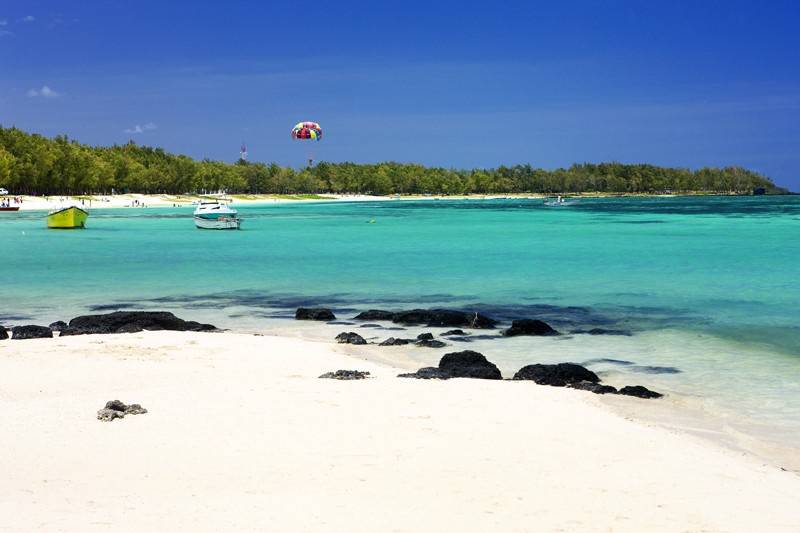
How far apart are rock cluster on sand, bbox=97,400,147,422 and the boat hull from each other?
67.5 metres

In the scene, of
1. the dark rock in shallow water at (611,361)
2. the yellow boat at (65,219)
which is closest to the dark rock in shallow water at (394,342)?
the dark rock in shallow water at (611,361)

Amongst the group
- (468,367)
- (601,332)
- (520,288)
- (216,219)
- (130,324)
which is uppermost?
(468,367)

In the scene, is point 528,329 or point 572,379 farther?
point 528,329

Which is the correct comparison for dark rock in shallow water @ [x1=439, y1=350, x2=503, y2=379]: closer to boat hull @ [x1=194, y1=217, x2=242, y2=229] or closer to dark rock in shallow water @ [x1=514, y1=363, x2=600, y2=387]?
dark rock in shallow water @ [x1=514, y1=363, x2=600, y2=387]

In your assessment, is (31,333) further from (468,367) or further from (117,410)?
(468,367)

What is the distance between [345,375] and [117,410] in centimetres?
372

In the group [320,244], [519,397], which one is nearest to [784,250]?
[320,244]

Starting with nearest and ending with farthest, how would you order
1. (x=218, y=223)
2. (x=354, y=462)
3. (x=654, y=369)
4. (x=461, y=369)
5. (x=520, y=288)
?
(x=354, y=462) < (x=461, y=369) < (x=654, y=369) < (x=520, y=288) < (x=218, y=223)

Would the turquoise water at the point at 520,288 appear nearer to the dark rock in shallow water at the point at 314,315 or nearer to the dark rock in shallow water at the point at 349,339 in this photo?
the dark rock in shallow water at the point at 314,315

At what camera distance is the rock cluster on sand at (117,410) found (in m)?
9.95

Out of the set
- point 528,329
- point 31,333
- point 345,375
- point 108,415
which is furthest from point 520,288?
point 108,415

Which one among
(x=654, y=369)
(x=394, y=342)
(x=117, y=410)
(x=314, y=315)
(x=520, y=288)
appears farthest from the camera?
(x=520, y=288)

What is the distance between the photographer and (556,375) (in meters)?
13.2

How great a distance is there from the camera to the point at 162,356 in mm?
14773
